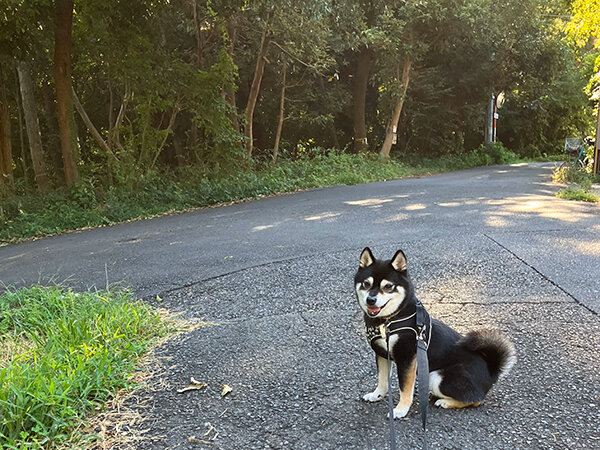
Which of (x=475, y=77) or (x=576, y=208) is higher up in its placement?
(x=475, y=77)

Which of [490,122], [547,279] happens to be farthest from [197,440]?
[490,122]

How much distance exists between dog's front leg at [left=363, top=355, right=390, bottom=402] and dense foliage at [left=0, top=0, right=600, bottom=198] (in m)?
9.14

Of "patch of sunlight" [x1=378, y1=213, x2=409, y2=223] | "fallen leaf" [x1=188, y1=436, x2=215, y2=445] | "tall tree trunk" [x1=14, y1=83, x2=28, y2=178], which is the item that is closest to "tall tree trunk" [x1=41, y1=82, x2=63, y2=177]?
"tall tree trunk" [x1=14, y1=83, x2=28, y2=178]

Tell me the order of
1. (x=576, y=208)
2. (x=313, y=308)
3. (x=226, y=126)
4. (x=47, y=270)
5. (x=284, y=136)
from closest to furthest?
(x=313, y=308)
(x=47, y=270)
(x=576, y=208)
(x=226, y=126)
(x=284, y=136)

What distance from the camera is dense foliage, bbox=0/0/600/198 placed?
11992 mm

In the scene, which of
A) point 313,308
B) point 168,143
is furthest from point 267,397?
point 168,143

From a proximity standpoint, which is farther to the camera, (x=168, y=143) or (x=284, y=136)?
(x=284, y=136)

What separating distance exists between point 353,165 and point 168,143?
24.2ft

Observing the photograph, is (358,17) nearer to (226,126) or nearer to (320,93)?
(226,126)

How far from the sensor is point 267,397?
110 inches

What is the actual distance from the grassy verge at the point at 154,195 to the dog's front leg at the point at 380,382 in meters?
8.74

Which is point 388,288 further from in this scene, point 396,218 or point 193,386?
point 396,218

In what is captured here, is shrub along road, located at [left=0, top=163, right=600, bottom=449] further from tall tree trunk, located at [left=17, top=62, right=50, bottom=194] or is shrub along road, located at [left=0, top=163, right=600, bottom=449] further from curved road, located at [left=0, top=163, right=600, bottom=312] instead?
tall tree trunk, located at [left=17, top=62, right=50, bottom=194]

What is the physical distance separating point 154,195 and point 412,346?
34.4 ft
